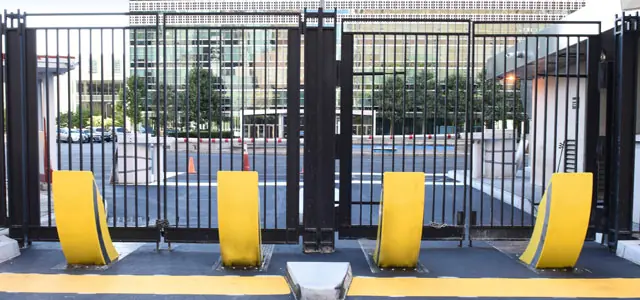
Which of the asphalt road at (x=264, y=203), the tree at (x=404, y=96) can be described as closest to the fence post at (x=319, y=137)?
the asphalt road at (x=264, y=203)

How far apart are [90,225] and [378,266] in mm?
2995

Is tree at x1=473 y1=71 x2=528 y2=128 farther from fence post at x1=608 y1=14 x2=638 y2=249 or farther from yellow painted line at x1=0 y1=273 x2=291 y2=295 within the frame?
yellow painted line at x1=0 y1=273 x2=291 y2=295

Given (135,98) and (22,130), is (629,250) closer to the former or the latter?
(135,98)

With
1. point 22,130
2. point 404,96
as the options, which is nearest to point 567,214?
point 404,96

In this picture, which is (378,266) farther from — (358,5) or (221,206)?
(358,5)

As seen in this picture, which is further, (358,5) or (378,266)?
(358,5)

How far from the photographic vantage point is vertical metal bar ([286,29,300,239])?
5723 millimetres

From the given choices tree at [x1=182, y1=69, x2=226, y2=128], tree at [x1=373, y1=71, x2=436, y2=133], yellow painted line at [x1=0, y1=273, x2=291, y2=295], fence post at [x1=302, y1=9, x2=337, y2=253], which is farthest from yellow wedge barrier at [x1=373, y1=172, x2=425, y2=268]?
tree at [x1=182, y1=69, x2=226, y2=128]

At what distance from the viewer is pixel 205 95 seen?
3003 cm

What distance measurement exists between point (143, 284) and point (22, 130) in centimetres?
264

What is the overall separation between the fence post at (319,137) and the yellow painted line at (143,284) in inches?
41.8

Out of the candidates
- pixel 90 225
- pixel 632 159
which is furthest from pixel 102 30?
pixel 632 159

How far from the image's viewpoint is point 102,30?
19.3 feet

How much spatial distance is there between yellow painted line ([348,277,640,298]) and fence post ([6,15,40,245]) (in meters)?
4.02
